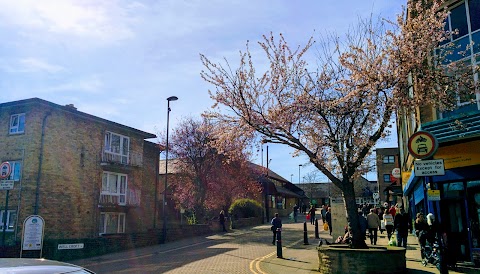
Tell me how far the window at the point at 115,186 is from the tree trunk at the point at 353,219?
65.4 feet

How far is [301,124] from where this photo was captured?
42.7 ft

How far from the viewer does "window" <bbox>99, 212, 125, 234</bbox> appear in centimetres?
2775

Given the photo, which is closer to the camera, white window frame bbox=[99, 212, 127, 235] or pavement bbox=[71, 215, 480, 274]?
pavement bbox=[71, 215, 480, 274]

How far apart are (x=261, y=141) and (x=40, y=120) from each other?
16.0 metres

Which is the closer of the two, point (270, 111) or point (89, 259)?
point (270, 111)

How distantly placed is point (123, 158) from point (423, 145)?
24324 millimetres

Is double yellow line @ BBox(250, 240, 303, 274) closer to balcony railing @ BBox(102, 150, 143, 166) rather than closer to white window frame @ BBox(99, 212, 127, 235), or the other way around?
white window frame @ BBox(99, 212, 127, 235)

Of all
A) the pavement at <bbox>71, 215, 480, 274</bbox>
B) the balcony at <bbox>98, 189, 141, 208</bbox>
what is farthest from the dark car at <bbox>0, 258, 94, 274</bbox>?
the balcony at <bbox>98, 189, 141, 208</bbox>

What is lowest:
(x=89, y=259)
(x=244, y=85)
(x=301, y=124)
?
(x=89, y=259)

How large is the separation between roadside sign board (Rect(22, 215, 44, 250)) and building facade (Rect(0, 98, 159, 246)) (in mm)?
9692

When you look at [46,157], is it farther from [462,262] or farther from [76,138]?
[462,262]

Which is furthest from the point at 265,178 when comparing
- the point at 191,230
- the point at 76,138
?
the point at 76,138

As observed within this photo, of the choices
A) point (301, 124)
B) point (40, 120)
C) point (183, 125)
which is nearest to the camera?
point (301, 124)

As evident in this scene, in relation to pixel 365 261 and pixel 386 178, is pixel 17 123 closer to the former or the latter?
pixel 365 261
